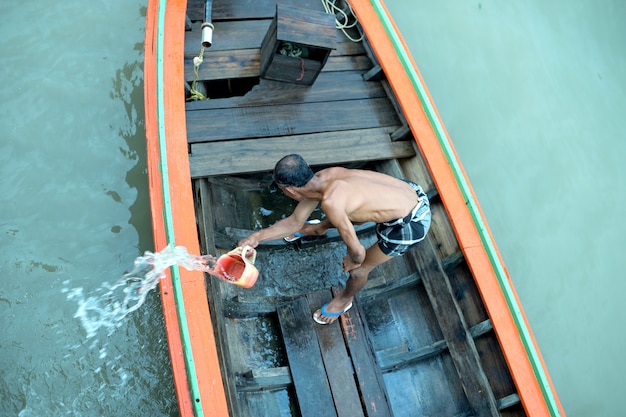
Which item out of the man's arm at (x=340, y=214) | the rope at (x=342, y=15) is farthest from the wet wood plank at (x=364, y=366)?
the rope at (x=342, y=15)

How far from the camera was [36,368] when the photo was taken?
3627mm

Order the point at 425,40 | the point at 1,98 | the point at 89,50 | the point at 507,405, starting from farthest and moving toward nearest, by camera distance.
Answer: the point at 425,40
the point at 89,50
the point at 1,98
the point at 507,405

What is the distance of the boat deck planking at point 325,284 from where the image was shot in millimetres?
3270

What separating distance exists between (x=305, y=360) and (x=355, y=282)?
0.58 meters

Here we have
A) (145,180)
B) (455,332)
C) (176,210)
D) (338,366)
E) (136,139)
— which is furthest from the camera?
(136,139)

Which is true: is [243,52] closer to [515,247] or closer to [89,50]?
[89,50]

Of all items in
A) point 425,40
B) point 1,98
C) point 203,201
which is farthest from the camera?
point 425,40

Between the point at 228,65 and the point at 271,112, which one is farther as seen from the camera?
the point at 228,65

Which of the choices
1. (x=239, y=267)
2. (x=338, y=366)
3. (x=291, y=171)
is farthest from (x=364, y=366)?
(x=291, y=171)

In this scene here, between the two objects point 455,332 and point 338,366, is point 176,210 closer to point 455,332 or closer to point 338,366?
point 338,366

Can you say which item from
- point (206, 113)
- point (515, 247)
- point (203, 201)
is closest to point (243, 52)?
point (206, 113)

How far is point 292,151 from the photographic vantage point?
3.76 m

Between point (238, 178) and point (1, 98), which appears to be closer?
point (238, 178)

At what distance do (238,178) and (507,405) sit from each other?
228 cm
